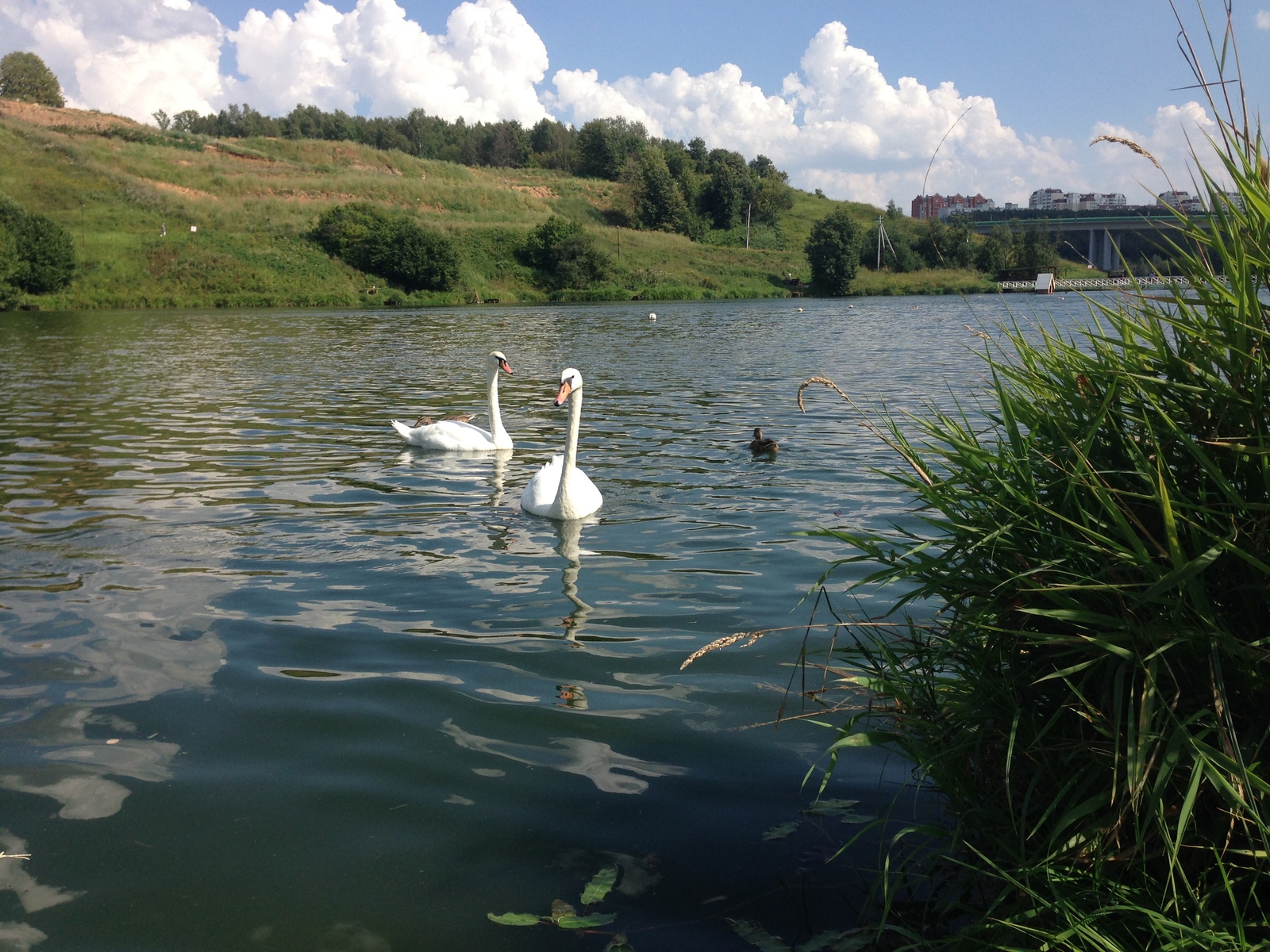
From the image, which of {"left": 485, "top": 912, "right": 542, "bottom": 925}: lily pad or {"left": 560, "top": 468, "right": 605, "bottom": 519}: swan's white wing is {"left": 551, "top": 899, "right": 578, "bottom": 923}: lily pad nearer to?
{"left": 485, "top": 912, "right": 542, "bottom": 925}: lily pad

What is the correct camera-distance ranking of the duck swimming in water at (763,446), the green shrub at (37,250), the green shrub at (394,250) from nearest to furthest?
Answer: the duck swimming in water at (763,446), the green shrub at (37,250), the green shrub at (394,250)

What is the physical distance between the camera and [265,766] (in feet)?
12.7

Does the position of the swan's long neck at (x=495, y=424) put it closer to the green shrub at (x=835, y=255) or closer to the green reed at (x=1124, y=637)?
the green reed at (x=1124, y=637)

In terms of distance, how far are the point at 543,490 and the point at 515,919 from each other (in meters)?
5.53

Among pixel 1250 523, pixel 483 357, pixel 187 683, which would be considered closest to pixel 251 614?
pixel 187 683

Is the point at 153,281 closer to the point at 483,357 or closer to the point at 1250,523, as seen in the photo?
the point at 483,357

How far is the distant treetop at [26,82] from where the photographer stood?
101312 mm

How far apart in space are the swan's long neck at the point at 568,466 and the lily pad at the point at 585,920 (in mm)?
5202

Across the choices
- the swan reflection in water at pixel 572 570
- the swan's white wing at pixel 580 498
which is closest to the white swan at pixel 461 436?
the swan's white wing at pixel 580 498

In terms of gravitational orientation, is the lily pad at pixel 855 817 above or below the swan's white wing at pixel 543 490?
below

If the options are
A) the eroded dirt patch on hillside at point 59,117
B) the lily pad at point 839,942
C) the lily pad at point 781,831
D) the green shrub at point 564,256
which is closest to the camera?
the lily pad at point 839,942

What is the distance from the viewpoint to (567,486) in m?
7.96

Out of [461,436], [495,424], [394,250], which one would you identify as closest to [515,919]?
[461,436]

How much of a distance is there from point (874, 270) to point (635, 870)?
90.5 metres
